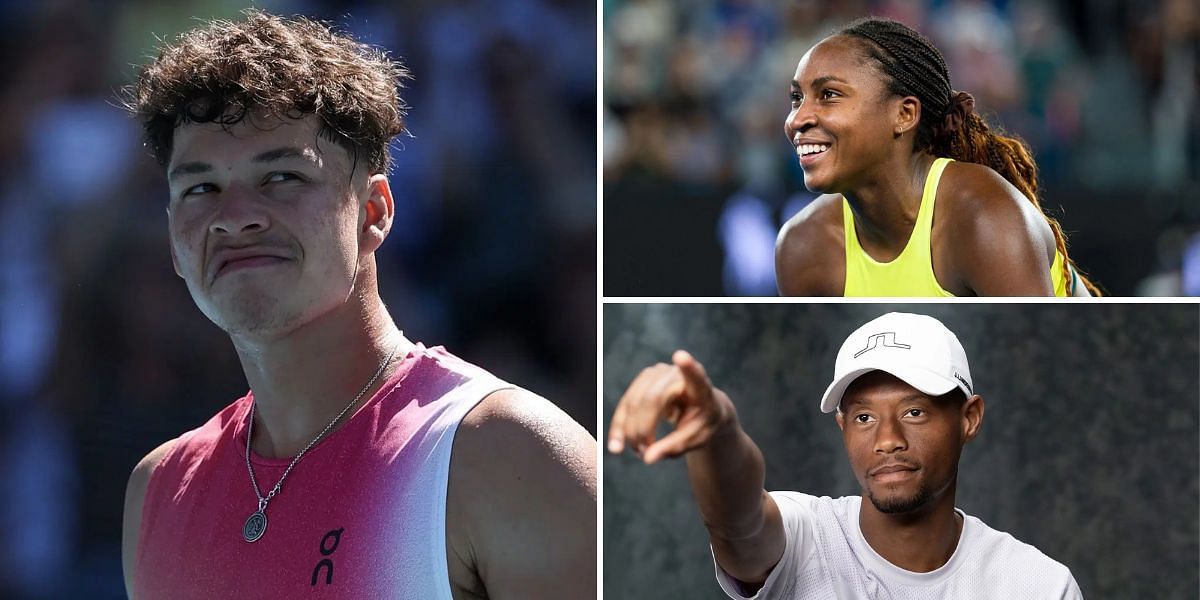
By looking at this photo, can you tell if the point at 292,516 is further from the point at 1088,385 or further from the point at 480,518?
the point at 1088,385

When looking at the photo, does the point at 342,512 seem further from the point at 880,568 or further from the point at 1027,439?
the point at 1027,439

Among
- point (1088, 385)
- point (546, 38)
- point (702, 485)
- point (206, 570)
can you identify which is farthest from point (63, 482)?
point (1088, 385)

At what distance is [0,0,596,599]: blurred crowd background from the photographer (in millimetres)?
2916

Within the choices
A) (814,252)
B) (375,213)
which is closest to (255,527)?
(375,213)

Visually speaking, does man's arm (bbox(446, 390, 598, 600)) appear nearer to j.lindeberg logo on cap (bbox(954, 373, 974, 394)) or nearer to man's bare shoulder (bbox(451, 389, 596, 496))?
man's bare shoulder (bbox(451, 389, 596, 496))

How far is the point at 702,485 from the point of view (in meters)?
1.61

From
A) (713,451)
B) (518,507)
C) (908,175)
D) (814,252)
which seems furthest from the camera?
(814,252)

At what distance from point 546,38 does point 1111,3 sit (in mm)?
2328

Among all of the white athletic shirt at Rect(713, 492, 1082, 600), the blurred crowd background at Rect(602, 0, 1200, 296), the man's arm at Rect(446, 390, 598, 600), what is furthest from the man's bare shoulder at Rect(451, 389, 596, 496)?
the blurred crowd background at Rect(602, 0, 1200, 296)

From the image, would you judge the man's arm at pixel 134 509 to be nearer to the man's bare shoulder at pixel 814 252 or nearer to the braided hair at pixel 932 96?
the man's bare shoulder at pixel 814 252

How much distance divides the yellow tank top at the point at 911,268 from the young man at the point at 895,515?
0.12 m

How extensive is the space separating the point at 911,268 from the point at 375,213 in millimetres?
855

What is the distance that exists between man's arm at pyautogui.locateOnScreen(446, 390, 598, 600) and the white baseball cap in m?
0.42

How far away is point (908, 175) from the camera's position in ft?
6.98
